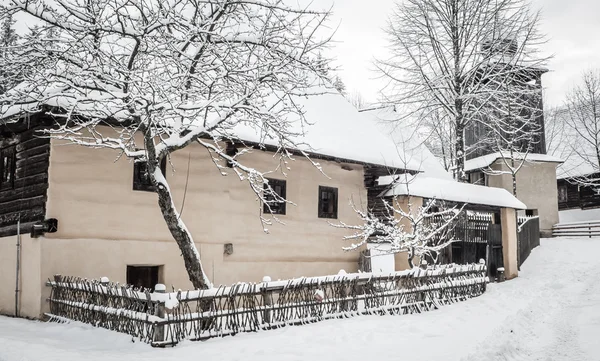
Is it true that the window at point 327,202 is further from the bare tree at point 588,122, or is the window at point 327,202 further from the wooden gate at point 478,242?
the bare tree at point 588,122

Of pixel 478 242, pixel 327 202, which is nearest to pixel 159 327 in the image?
pixel 327 202

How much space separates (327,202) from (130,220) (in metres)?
6.29

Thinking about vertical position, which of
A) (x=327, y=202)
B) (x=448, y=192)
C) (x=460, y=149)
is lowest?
(x=327, y=202)

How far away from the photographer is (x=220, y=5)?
9680 mm

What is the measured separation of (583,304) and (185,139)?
405 inches

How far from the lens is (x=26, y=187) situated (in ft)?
39.1

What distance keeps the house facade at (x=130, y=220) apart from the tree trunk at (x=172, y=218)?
2.59m

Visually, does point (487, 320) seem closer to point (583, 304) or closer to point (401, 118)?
point (583, 304)

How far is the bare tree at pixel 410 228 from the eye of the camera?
14.0 m

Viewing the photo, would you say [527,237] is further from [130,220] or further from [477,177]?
[130,220]

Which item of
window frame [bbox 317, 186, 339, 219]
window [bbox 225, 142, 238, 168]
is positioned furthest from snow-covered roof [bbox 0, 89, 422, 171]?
window frame [bbox 317, 186, 339, 219]

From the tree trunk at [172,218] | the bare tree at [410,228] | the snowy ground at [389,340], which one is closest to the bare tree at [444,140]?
the bare tree at [410,228]

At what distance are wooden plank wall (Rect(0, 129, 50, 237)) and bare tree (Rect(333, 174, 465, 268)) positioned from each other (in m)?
7.64

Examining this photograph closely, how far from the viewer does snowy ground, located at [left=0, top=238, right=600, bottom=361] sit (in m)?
7.46
